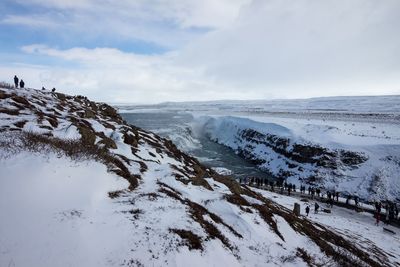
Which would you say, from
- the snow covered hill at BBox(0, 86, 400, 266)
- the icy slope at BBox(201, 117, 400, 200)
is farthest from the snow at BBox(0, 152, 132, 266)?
the icy slope at BBox(201, 117, 400, 200)

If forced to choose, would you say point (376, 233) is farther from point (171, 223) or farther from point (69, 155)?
point (69, 155)

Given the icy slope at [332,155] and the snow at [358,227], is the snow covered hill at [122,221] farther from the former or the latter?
the icy slope at [332,155]

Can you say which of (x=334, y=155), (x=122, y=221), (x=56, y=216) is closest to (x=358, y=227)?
(x=122, y=221)

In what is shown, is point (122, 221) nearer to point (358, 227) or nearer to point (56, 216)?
point (56, 216)

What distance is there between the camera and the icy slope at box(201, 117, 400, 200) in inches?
1596

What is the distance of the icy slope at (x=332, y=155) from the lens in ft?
133

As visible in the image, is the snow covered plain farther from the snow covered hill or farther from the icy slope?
the snow covered hill

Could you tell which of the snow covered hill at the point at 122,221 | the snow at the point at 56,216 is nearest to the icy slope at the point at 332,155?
the snow covered hill at the point at 122,221

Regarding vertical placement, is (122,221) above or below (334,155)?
above

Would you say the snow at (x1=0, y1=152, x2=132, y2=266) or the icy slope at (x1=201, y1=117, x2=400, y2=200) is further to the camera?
the icy slope at (x1=201, y1=117, x2=400, y2=200)

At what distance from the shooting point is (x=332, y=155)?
156ft

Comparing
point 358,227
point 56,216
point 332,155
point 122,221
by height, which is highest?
point 56,216

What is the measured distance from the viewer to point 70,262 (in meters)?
7.04

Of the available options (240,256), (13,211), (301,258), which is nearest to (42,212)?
(13,211)
